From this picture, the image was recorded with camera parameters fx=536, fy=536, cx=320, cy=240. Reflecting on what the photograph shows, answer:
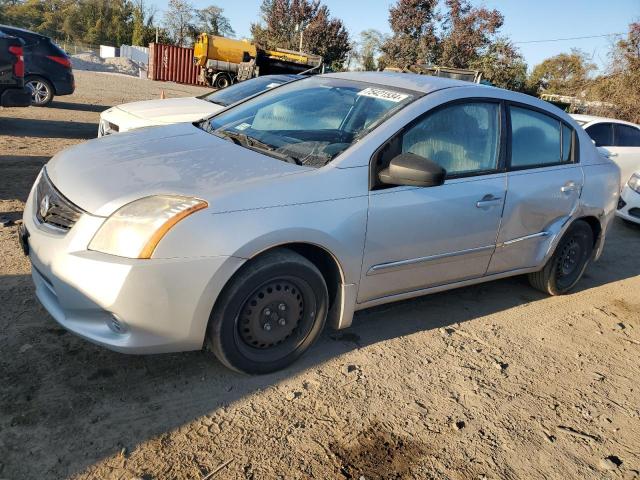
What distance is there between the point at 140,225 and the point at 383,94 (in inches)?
73.5

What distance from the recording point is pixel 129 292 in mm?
2443

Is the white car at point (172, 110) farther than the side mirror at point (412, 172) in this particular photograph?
Yes

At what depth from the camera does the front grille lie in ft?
8.67

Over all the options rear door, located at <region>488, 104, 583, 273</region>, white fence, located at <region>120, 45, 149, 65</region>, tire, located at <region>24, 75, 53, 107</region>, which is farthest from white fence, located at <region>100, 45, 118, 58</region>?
rear door, located at <region>488, 104, 583, 273</region>

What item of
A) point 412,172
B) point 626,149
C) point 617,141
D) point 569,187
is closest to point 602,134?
point 617,141

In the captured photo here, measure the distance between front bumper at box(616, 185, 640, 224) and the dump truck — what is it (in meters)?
22.2

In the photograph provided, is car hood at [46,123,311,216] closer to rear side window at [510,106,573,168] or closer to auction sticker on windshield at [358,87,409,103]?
auction sticker on windshield at [358,87,409,103]

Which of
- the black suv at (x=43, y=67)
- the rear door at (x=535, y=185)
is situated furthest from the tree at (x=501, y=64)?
the rear door at (x=535, y=185)

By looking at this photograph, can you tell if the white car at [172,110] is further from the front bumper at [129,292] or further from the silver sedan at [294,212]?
the front bumper at [129,292]

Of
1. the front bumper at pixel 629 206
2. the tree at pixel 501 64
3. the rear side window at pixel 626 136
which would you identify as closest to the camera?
the front bumper at pixel 629 206

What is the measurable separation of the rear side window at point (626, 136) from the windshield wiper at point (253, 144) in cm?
747

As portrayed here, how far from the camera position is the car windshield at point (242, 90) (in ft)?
25.0

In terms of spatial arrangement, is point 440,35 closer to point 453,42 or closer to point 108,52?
point 453,42

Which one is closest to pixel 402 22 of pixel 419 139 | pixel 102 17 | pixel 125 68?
pixel 125 68
